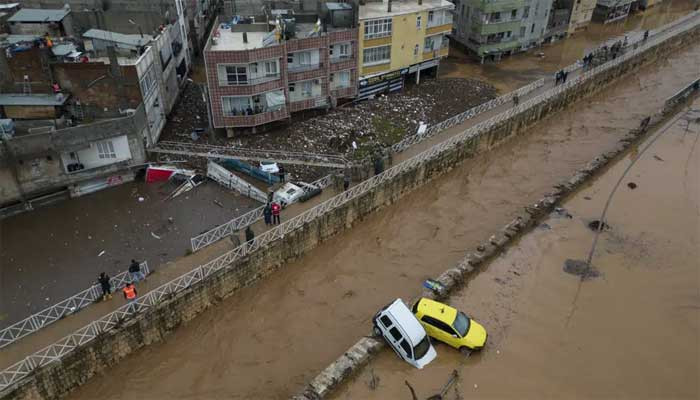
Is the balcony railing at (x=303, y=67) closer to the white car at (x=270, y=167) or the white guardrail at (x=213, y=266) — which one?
the white car at (x=270, y=167)

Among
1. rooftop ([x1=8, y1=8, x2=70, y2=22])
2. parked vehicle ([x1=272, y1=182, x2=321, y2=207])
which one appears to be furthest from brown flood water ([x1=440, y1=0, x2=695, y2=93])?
rooftop ([x1=8, y1=8, x2=70, y2=22])

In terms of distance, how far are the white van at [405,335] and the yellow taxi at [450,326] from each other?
2.25ft

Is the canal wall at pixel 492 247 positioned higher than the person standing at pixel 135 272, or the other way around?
the person standing at pixel 135 272

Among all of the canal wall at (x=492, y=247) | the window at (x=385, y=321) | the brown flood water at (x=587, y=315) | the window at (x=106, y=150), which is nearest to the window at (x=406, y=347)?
the brown flood water at (x=587, y=315)

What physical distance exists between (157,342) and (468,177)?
22.3 m

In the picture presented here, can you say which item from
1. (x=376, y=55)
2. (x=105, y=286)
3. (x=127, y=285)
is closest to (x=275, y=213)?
(x=127, y=285)

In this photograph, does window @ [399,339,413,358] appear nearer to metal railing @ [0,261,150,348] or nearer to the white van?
the white van

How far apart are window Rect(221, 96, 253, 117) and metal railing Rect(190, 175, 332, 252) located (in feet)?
32.6

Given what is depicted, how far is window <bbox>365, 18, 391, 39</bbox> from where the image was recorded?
3756cm

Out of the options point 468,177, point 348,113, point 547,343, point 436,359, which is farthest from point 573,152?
point 436,359

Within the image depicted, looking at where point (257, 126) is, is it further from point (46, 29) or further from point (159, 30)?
point (46, 29)

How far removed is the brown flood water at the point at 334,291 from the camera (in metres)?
19.2

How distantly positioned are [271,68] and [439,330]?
2115 centimetres

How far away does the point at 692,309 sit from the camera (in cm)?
2291
